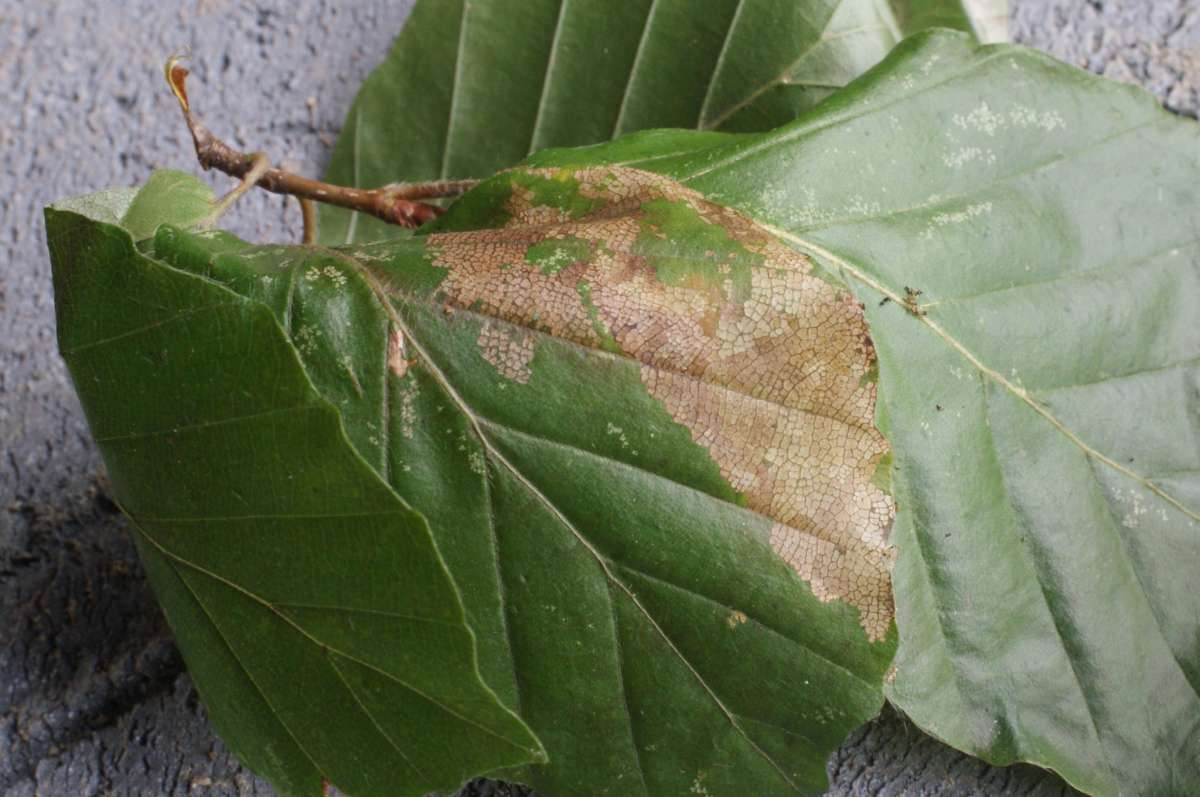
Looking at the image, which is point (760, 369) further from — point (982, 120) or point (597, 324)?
point (982, 120)

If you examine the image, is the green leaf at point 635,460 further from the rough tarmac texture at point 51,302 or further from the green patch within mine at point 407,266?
the rough tarmac texture at point 51,302

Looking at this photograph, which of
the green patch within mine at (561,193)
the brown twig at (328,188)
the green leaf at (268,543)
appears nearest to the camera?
the green leaf at (268,543)

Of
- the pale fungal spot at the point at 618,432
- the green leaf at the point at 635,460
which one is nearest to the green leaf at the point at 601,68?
the green leaf at the point at 635,460

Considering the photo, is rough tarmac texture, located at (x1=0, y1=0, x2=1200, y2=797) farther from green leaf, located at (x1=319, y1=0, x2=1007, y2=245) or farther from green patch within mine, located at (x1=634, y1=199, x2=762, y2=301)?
green patch within mine, located at (x1=634, y1=199, x2=762, y2=301)

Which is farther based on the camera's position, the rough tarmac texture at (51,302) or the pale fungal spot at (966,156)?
the rough tarmac texture at (51,302)

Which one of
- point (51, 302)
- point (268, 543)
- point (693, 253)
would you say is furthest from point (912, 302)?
point (51, 302)
